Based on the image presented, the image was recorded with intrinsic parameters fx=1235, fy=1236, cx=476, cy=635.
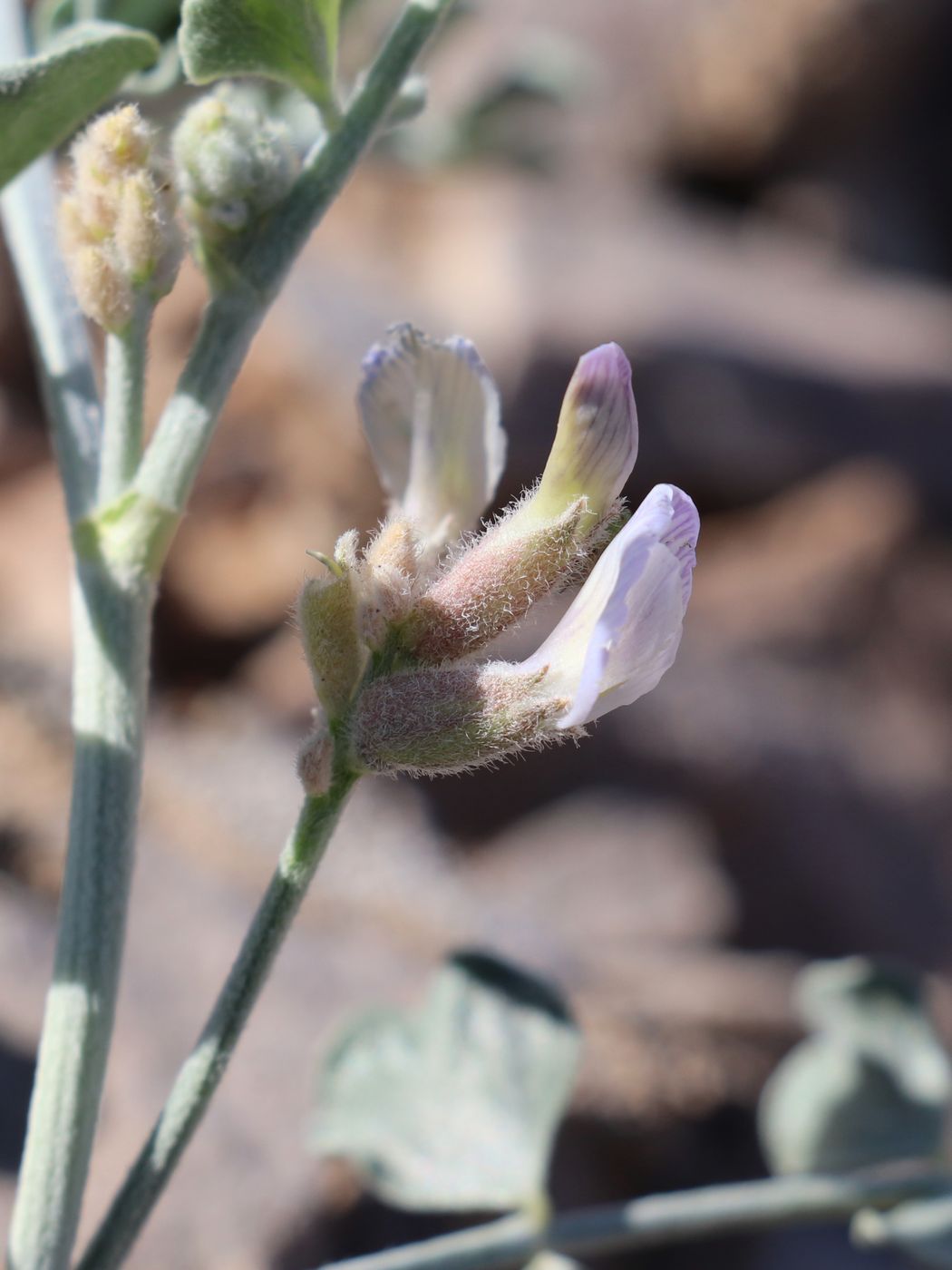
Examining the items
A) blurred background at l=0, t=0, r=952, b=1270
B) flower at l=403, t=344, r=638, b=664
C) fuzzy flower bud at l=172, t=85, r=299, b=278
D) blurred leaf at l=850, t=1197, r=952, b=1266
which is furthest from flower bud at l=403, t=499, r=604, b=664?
blurred background at l=0, t=0, r=952, b=1270

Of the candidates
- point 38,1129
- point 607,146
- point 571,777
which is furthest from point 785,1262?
point 607,146

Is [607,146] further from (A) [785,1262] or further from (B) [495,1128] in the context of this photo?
(B) [495,1128]

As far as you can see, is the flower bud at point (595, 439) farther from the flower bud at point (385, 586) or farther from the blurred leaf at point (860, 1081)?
the blurred leaf at point (860, 1081)

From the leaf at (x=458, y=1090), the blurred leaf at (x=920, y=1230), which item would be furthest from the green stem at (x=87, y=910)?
the blurred leaf at (x=920, y=1230)

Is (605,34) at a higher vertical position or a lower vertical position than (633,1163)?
higher

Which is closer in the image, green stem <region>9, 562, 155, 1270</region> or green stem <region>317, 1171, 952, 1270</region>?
green stem <region>9, 562, 155, 1270</region>

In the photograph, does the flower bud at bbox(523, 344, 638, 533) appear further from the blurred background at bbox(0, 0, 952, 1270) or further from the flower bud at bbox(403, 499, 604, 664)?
the blurred background at bbox(0, 0, 952, 1270)

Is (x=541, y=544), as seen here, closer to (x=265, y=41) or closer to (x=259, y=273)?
Answer: (x=259, y=273)
